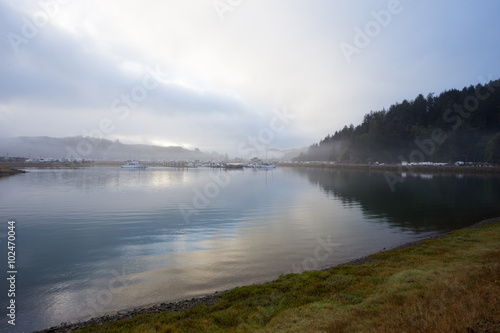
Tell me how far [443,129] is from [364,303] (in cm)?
10953

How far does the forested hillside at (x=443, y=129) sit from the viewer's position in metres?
84.9

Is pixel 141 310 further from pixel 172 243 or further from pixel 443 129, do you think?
pixel 443 129

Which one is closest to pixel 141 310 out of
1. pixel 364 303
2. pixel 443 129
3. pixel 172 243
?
pixel 364 303

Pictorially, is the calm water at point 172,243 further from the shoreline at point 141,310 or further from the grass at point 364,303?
the grass at point 364,303

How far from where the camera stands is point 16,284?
9367 mm

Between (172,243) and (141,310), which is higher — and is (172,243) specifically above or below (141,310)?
below

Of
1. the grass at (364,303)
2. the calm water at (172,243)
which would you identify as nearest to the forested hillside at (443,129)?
the calm water at (172,243)

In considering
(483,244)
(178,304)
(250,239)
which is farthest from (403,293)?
(250,239)

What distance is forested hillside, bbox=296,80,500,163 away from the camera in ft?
278

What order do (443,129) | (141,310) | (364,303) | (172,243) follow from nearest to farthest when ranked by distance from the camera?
(364,303), (141,310), (172,243), (443,129)

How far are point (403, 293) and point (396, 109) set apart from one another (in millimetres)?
125308

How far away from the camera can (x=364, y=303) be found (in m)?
6.11

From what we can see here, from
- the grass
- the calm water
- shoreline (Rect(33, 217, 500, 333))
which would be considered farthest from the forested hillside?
shoreline (Rect(33, 217, 500, 333))

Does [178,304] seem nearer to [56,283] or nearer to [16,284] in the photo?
[56,283]
